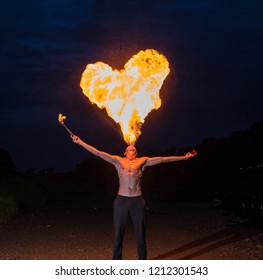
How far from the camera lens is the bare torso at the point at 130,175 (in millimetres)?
10000

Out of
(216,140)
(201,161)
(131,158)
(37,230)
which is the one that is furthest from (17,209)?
(216,140)

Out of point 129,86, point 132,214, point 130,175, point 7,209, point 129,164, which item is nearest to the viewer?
point 132,214

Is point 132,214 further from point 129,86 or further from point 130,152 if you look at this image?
point 129,86

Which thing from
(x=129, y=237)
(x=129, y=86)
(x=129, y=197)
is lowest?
(x=129, y=197)

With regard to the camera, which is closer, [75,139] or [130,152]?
[75,139]

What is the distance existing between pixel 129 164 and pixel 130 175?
0.25 m

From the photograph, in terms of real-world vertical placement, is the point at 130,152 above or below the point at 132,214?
above

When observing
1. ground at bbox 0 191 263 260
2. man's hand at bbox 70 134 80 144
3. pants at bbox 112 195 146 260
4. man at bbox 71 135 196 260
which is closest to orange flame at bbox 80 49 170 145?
man at bbox 71 135 196 260

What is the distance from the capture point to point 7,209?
2038cm

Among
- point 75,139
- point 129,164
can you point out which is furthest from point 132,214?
point 75,139

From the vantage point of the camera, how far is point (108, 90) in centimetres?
1222

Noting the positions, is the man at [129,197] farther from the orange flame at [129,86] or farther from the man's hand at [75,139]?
the orange flame at [129,86]

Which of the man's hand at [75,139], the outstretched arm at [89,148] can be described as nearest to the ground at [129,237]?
the outstretched arm at [89,148]

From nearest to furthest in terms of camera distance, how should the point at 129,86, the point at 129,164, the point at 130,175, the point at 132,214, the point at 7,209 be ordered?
the point at 132,214 → the point at 130,175 → the point at 129,164 → the point at 129,86 → the point at 7,209
